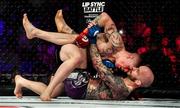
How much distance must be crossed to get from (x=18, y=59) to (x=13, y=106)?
0.77 metres

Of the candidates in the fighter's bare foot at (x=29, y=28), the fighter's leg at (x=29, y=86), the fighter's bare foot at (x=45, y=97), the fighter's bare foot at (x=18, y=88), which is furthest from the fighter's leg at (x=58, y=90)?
the fighter's bare foot at (x=29, y=28)

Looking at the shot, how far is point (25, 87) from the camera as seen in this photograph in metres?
3.29

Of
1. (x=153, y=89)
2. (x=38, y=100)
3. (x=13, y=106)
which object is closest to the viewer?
(x=13, y=106)

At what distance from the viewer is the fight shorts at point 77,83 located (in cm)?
310

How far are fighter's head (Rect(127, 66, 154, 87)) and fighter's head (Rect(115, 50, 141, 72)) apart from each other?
0.16 ft

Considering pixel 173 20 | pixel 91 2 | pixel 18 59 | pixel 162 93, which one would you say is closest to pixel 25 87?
pixel 18 59

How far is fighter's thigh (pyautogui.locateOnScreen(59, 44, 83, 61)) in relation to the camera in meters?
3.10

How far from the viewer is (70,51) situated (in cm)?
310

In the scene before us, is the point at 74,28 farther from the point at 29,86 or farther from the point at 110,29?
the point at 29,86

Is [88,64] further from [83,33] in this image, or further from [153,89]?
[153,89]

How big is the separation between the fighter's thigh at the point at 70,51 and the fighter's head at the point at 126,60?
288mm

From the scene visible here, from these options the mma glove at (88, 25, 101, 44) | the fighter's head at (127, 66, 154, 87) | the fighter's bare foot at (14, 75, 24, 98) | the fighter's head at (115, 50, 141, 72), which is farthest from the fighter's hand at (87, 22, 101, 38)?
the fighter's bare foot at (14, 75, 24, 98)

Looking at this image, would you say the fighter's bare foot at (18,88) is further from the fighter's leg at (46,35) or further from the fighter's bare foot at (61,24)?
the fighter's bare foot at (61,24)

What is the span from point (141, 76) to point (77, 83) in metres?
0.48
